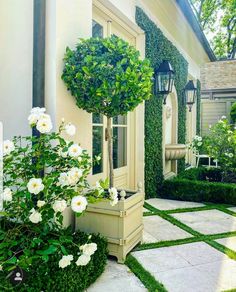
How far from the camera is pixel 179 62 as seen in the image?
6.16 metres

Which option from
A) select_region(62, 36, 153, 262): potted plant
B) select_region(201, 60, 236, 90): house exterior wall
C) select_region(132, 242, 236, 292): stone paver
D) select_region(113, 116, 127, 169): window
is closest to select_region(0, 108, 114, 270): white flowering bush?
select_region(62, 36, 153, 262): potted plant

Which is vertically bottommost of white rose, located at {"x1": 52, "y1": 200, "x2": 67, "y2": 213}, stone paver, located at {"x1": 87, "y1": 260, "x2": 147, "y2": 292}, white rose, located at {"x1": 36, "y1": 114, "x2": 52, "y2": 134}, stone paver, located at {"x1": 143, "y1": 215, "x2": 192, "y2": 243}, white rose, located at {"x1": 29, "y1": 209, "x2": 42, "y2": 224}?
stone paver, located at {"x1": 143, "y1": 215, "x2": 192, "y2": 243}

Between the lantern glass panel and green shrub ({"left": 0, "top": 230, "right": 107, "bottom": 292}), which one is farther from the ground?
the lantern glass panel

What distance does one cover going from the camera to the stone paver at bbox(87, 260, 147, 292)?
6.16ft

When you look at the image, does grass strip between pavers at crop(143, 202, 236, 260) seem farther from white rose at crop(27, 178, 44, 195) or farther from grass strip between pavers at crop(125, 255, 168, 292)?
white rose at crop(27, 178, 44, 195)

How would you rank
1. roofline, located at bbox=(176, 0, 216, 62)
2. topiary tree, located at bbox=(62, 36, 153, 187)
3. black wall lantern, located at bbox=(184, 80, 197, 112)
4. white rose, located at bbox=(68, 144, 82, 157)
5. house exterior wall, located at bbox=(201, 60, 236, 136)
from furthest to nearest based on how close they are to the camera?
house exterior wall, located at bbox=(201, 60, 236, 136) → black wall lantern, located at bbox=(184, 80, 197, 112) → roofline, located at bbox=(176, 0, 216, 62) → topiary tree, located at bbox=(62, 36, 153, 187) → white rose, located at bbox=(68, 144, 82, 157)

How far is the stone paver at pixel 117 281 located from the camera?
6.16ft

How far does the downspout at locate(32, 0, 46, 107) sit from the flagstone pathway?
146cm

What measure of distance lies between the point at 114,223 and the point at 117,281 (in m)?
0.44

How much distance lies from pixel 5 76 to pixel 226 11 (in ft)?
57.0

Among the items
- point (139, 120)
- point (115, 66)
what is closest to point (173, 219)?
point (139, 120)

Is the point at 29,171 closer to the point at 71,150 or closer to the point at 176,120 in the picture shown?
the point at 71,150

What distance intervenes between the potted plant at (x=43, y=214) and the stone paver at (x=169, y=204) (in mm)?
2365

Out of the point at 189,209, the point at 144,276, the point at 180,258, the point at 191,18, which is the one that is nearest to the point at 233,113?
the point at 191,18
